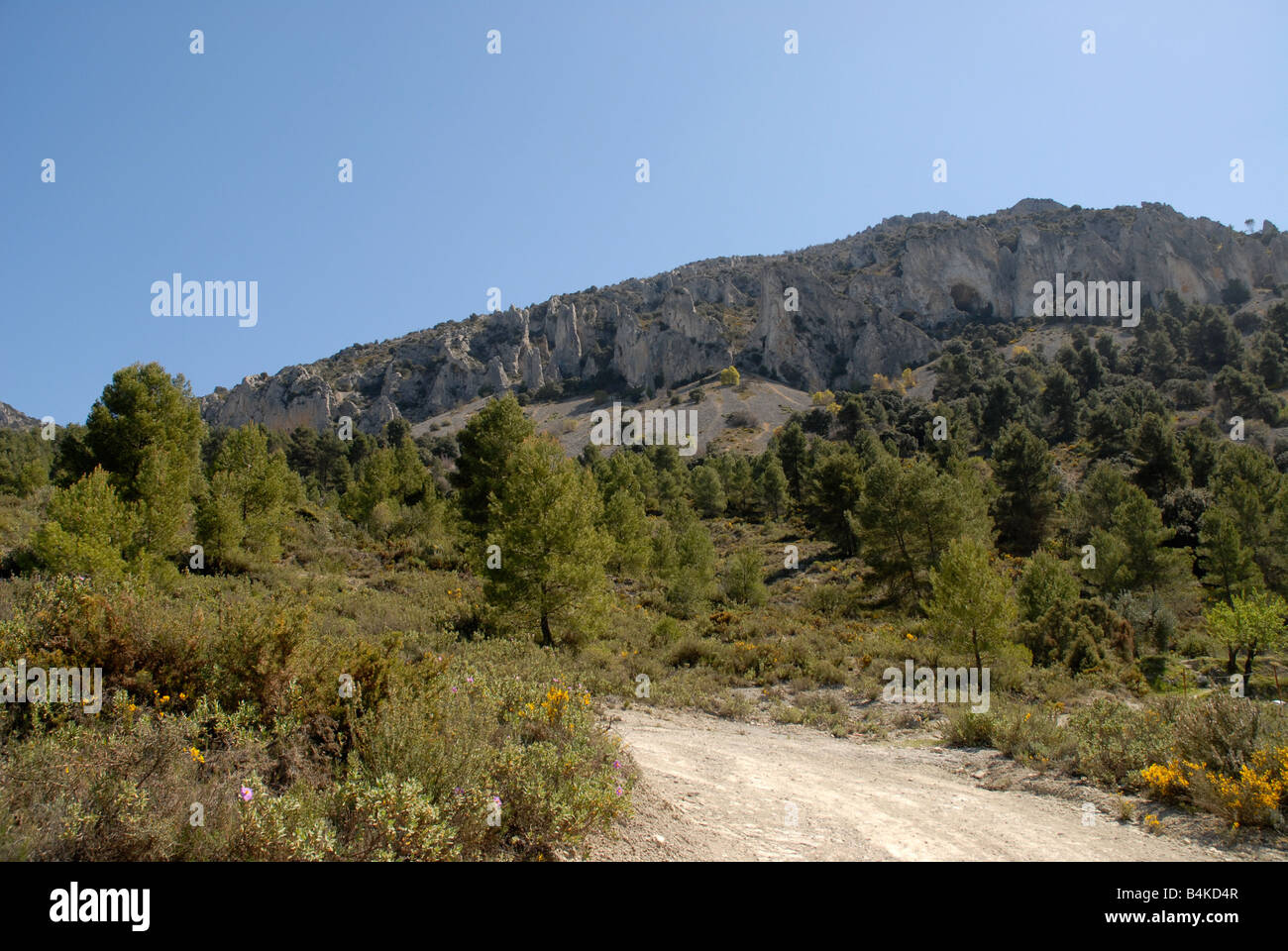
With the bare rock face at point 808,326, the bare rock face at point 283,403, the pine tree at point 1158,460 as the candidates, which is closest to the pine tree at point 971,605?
the pine tree at point 1158,460

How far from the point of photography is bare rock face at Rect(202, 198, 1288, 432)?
12875 cm

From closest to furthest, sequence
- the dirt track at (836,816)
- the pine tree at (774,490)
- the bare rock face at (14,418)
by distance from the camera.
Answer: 1. the dirt track at (836,816)
2. the pine tree at (774,490)
3. the bare rock face at (14,418)

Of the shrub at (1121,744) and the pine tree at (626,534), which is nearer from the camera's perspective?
the shrub at (1121,744)

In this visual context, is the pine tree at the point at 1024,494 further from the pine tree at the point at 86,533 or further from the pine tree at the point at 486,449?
the pine tree at the point at 86,533

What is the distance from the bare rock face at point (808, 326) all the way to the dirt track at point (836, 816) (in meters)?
124

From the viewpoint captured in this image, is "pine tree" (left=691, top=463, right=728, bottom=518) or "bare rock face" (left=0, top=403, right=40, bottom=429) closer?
"pine tree" (left=691, top=463, right=728, bottom=518)
